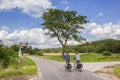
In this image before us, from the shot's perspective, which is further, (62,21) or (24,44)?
(62,21)

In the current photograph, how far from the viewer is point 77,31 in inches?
2603

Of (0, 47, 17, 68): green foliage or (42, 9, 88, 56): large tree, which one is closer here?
(0, 47, 17, 68): green foliage

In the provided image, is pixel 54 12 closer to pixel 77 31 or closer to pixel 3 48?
pixel 77 31

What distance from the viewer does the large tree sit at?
6475 cm

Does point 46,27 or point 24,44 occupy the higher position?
point 46,27

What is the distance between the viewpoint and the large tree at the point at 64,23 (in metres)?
64.8

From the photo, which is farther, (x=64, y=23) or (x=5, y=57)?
(x=64, y=23)

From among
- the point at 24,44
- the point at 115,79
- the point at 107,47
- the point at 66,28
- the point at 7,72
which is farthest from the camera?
the point at 107,47

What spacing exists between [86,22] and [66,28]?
583 cm

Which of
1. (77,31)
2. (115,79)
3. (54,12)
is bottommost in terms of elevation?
(115,79)

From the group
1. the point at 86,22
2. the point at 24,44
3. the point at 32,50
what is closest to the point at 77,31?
the point at 86,22

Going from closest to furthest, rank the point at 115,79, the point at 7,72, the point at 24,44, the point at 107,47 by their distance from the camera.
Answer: the point at 115,79, the point at 7,72, the point at 24,44, the point at 107,47

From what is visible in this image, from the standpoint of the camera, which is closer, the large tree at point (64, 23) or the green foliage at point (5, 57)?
the green foliage at point (5, 57)

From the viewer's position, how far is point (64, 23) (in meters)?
64.6
